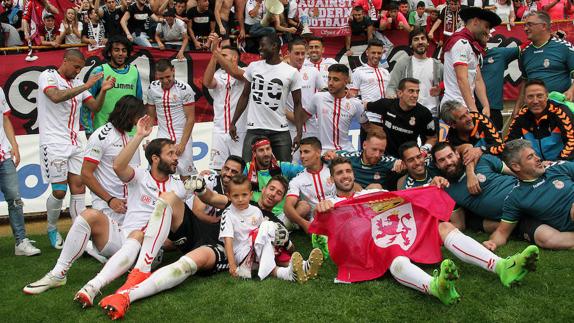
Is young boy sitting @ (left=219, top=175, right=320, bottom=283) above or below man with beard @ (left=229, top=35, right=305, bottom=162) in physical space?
below

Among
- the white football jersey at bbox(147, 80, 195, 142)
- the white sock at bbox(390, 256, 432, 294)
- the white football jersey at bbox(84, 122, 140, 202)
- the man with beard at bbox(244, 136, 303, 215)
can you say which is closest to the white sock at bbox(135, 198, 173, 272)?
the white football jersey at bbox(84, 122, 140, 202)

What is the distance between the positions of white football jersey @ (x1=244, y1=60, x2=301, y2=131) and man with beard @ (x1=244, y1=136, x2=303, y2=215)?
1.86 feet

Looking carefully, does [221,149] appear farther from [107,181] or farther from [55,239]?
[55,239]

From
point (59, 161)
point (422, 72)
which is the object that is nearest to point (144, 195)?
point (59, 161)

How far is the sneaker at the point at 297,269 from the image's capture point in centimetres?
530

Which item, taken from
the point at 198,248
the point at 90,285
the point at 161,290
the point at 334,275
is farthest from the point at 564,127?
the point at 90,285

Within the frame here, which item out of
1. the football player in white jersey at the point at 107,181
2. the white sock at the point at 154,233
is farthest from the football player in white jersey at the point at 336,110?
the white sock at the point at 154,233

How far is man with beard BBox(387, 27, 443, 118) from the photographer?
340 inches

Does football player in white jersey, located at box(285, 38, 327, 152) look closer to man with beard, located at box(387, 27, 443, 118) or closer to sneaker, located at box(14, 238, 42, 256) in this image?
man with beard, located at box(387, 27, 443, 118)

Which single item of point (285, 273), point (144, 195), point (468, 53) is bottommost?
point (285, 273)

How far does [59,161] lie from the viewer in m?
7.44

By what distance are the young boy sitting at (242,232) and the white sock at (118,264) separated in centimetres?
78

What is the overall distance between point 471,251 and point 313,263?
1.30 meters

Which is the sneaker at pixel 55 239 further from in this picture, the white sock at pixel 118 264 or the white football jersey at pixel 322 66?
the white football jersey at pixel 322 66
